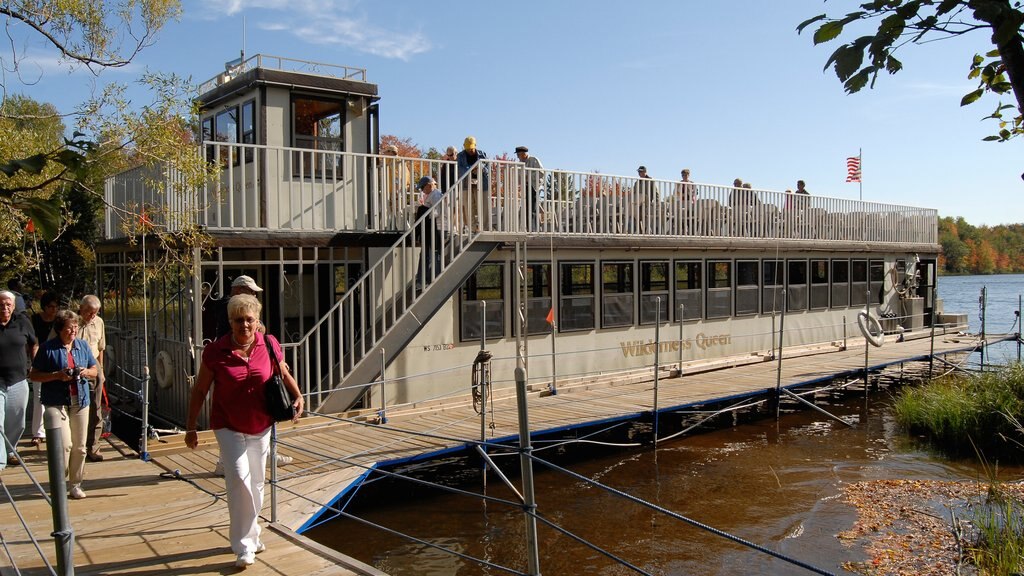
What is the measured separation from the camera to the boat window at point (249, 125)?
1320cm

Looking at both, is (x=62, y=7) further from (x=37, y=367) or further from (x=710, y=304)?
(x=710, y=304)

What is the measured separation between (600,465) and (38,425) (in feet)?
27.1

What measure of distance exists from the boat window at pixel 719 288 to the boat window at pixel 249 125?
10677 millimetres

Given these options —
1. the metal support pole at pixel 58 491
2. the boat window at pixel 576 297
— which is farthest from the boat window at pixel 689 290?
the metal support pole at pixel 58 491

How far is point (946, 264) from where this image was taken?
116188mm

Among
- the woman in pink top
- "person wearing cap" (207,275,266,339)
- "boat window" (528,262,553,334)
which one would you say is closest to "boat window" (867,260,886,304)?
"boat window" (528,262,553,334)

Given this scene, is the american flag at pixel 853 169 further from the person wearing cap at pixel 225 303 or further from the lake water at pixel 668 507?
the person wearing cap at pixel 225 303

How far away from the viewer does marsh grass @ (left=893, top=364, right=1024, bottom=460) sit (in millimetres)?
13445

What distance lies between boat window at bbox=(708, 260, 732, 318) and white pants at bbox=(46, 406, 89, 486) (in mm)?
14057

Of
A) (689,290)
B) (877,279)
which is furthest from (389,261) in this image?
(877,279)

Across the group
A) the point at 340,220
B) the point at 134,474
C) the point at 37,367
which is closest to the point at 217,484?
the point at 134,474

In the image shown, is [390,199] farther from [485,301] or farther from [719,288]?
[719,288]

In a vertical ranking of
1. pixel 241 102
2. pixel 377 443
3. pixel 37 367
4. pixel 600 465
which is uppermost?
pixel 241 102

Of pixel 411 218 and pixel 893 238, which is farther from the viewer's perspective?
pixel 893 238
